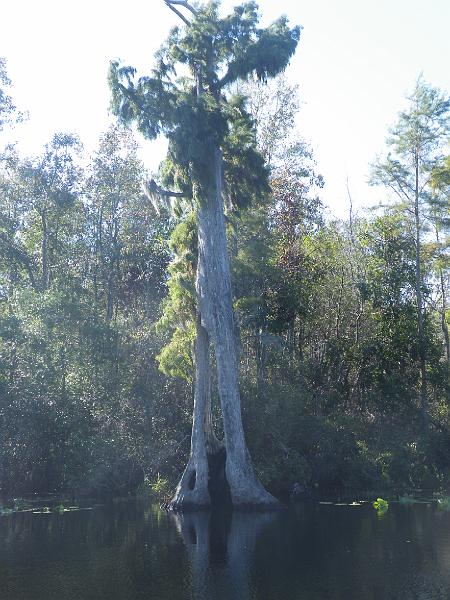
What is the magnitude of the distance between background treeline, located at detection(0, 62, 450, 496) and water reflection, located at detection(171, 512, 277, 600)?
3.89 meters

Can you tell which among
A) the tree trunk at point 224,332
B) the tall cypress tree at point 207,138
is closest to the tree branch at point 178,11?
the tall cypress tree at point 207,138

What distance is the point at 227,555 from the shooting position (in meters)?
16.2

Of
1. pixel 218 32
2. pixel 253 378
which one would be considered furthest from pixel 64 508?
pixel 218 32

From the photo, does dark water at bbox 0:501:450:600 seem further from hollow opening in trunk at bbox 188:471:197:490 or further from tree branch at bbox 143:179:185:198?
tree branch at bbox 143:179:185:198

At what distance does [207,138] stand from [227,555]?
41.3 ft

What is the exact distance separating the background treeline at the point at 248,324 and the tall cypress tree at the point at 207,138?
1.34 meters

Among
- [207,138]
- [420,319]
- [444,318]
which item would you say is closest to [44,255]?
[207,138]

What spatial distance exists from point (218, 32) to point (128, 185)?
12865 millimetres

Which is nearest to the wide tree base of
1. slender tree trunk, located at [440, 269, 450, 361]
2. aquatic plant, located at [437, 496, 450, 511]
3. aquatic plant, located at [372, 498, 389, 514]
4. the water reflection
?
the water reflection

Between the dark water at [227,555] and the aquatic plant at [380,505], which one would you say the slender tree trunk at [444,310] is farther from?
the dark water at [227,555]

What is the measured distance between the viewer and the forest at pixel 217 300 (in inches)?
947

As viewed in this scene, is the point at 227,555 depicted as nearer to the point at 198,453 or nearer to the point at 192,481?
the point at 198,453

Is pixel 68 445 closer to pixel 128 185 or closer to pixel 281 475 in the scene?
pixel 281 475

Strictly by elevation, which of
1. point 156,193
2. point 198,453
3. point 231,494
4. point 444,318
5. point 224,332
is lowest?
point 231,494
